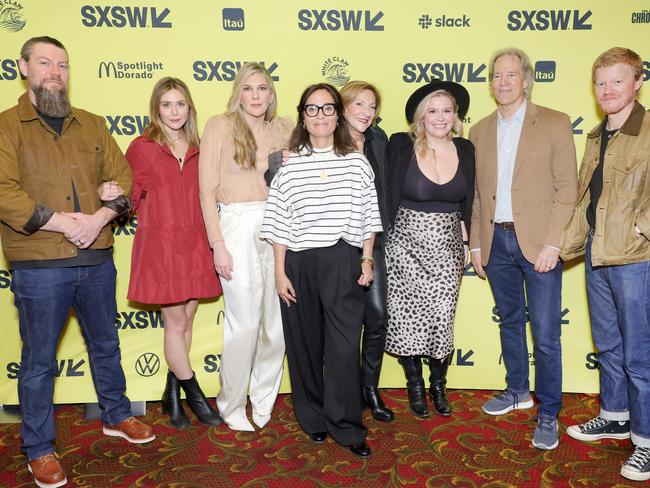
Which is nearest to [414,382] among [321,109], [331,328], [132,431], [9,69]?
[331,328]

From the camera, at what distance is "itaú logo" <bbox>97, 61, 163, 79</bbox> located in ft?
11.3

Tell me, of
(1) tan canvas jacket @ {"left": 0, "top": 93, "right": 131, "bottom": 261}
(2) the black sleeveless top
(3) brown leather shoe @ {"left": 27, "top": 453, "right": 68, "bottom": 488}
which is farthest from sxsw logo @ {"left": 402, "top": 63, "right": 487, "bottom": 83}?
(3) brown leather shoe @ {"left": 27, "top": 453, "right": 68, "bottom": 488}

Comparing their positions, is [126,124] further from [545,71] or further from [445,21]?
[545,71]

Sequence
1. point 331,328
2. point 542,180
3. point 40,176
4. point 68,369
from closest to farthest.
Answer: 1. point 40,176
2. point 331,328
3. point 542,180
4. point 68,369

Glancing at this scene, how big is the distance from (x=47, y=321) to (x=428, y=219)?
6.61ft

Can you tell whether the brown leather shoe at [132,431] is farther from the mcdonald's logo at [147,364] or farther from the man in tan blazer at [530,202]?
the man in tan blazer at [530,202]

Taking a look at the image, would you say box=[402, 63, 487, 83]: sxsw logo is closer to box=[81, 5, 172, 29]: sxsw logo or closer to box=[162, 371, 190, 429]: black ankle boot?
box=[81, 5, 172, 29]: sxsw logo

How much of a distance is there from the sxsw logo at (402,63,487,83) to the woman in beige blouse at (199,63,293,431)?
0.94 metres

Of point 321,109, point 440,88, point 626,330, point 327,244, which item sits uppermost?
point 440,88

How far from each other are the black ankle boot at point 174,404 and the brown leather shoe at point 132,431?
0.60 ft

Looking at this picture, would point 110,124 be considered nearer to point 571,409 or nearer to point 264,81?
point 264,81

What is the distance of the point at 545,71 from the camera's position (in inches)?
140

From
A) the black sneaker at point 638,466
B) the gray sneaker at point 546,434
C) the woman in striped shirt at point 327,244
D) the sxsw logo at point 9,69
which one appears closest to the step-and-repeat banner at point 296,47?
the sxsw logo at point 9,69

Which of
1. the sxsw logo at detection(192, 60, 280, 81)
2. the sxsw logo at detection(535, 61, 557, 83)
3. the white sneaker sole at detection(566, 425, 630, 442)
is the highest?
the sxsw logo at detection(192, 60, 280, 81)
